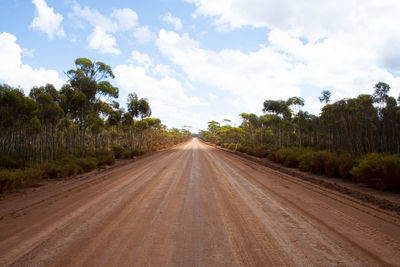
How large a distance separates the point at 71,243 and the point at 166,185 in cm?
483

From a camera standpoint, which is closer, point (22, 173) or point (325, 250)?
point (325, 250)

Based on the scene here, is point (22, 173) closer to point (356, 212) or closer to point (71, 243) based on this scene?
point (71, 243)

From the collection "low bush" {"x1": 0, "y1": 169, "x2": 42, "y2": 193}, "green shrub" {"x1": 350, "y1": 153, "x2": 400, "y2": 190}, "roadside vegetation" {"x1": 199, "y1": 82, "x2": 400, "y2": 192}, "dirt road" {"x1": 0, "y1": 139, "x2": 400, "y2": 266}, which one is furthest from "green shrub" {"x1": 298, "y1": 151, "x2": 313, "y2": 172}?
"low bush" {"x1": 0, "y1": 169, "x2": 42, "y2": 193}

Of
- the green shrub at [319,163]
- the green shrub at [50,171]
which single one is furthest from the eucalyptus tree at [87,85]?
the green shrub at [319,163]

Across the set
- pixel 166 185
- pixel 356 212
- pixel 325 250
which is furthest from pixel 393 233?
pixel 166 185

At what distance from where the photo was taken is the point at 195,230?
4.11m

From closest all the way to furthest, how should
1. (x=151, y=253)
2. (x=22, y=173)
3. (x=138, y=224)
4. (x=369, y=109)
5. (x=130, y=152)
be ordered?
(x=151, y=253) → (x=138, y=224) → (x=22, y=173) → (x=130, y=152) → (x=369, y=109)

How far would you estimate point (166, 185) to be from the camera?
8.33 meters

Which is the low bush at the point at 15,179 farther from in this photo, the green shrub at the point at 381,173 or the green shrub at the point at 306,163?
the green shrub at the point at 306,163

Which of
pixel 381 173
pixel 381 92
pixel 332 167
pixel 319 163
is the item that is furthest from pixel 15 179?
pixel 381 92

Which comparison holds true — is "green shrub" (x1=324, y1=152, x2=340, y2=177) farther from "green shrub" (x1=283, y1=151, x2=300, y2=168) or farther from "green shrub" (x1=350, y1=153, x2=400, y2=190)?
"green shrub" (x1=283, y1=151, x2=300, y2=168)

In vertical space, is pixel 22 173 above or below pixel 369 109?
below

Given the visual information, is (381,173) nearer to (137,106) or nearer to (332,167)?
(332,167)

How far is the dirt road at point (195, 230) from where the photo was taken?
310 centimetres
